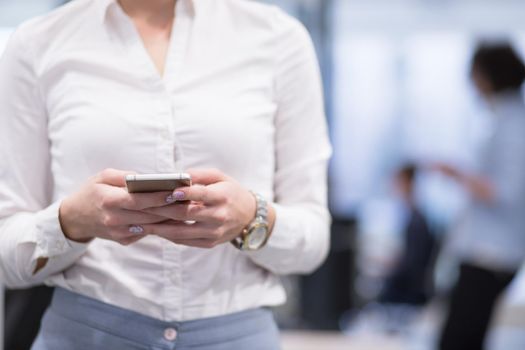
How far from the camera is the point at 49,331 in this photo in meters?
1.23

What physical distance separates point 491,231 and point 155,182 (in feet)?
7.91

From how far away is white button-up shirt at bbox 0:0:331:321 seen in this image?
3.88ft

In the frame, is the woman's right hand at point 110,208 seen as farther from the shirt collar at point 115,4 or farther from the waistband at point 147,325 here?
the shirt collar at point 115,4

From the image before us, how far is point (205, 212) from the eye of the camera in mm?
1047

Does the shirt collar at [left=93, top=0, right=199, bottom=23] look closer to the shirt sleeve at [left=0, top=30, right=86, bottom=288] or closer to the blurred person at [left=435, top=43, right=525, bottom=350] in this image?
the shirt sleeve at [left=0, top=30, right=86, bottom=288]

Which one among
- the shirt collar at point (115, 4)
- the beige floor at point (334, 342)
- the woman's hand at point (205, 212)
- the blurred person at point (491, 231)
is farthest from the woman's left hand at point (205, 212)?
the beige floor at point (334, 342)

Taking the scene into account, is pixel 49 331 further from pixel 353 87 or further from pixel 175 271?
pixel 353 87

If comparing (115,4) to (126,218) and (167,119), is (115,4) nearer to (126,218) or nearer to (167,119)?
(167,119)

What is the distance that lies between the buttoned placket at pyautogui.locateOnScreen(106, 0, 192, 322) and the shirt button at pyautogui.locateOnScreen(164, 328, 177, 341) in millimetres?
17

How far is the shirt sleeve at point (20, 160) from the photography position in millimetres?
1197

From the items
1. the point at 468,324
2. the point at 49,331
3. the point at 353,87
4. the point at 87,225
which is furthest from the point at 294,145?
the point at 353,87

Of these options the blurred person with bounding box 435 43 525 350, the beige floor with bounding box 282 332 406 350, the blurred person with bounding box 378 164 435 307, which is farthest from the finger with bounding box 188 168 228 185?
the blurred person with bounding box 378 164 435 307

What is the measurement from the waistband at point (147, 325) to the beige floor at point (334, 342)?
3546 millimetres

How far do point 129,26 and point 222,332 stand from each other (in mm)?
462
